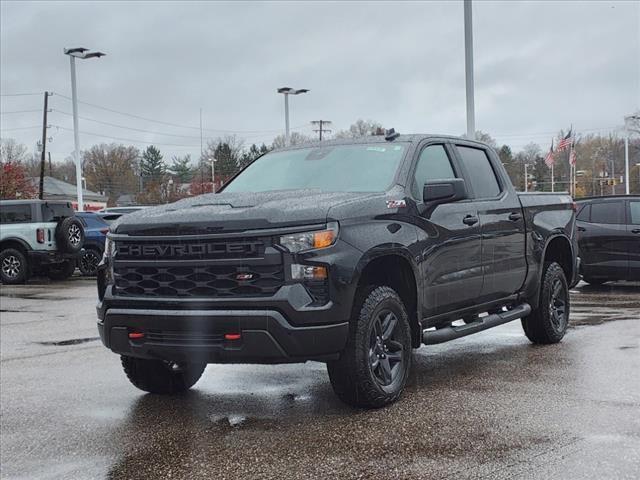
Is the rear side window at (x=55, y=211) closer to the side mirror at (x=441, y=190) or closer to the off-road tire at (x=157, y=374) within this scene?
the off-road tire at (x=157, y=374)

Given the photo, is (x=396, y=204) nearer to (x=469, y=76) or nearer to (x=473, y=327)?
(x=473, y=327)

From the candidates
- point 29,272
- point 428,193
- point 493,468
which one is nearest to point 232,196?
point 428,193

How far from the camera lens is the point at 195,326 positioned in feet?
15.8

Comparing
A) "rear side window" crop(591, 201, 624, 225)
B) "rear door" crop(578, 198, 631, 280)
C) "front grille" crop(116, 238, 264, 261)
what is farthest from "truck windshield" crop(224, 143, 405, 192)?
"rear side window" crop(591, 201, 624, 225)

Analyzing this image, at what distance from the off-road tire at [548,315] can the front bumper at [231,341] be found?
3316mm

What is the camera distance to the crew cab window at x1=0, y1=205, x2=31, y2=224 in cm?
1822

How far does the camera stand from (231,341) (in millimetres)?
4773

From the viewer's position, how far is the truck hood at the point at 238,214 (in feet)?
15.9

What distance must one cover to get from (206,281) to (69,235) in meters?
14.1

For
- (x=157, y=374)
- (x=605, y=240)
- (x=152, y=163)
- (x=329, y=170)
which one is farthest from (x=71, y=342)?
(x=152, y=163)

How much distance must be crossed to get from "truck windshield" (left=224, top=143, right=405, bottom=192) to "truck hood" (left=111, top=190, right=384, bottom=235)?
0.39 m

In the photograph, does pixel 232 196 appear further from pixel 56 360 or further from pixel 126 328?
pixel 56 360

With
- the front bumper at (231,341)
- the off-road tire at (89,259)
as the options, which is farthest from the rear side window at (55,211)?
the front bumper at (231,341)

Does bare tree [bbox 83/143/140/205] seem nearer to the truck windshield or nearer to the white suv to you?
the white suv
